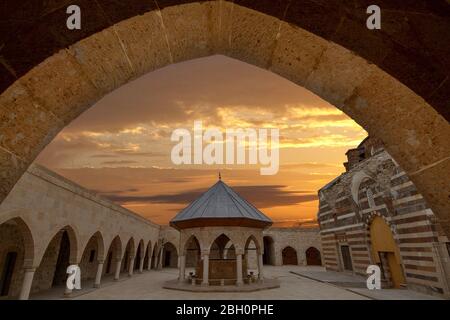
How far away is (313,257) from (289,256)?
113 inches

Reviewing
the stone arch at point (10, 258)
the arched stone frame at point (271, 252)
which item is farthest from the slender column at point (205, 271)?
the arched stone frame at point (271, 252)

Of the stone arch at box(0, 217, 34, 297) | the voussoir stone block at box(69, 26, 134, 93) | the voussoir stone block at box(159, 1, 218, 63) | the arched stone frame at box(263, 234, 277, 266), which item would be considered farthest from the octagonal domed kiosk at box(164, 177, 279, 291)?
the arched stone frame at box(263, 234, 277, 266)

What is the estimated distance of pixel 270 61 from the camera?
76.1 inches

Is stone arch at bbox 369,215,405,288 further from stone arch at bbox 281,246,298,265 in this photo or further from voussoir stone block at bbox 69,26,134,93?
stone arch at bbox 281,246,298,265

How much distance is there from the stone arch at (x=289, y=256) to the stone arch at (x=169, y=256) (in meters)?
13.1

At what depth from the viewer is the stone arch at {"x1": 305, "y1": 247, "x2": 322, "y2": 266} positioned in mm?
31698

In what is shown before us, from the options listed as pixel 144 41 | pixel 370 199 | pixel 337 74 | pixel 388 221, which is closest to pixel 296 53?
pixel 337 74

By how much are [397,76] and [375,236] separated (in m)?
14.5

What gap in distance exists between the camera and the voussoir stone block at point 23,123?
1477 millimetres

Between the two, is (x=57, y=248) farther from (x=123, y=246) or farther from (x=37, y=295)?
(x=123, y=246)

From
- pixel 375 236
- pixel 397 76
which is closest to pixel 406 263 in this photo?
pixel 375 236

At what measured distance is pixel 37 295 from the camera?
11.4 metres

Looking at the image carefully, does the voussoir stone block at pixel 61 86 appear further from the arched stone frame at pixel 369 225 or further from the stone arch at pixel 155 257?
the stone arch at pixel 155 257

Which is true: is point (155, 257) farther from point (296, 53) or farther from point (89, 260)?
point (296, 53)
